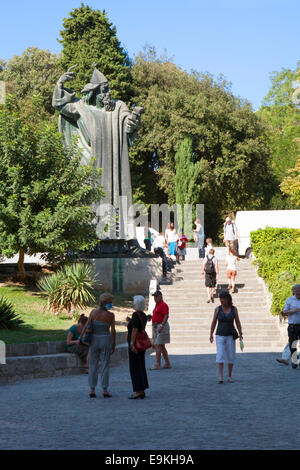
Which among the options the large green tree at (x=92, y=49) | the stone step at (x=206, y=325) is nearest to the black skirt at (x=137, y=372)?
the stone step at (x=206, y=325)

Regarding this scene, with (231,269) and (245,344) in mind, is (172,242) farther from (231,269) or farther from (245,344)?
(245,344)

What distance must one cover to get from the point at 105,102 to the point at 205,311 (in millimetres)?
8406

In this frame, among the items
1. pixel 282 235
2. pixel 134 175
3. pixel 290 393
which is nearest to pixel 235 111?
pixel 134 175

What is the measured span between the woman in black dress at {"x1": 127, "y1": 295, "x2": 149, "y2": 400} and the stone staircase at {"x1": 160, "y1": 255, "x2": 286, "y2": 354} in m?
7.09

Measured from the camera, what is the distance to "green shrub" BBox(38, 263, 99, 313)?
62.7ft

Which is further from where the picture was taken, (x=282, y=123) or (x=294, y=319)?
(x=282, y=123)

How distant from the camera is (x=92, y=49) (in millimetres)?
41812

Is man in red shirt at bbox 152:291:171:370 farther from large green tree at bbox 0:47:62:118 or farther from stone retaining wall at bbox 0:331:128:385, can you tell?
large green tree at bbox 0:47:62:118

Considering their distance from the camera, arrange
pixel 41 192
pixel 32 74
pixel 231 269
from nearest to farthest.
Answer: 1. pixel 41 192
2. pixel 231 269
3. pixel 32 74

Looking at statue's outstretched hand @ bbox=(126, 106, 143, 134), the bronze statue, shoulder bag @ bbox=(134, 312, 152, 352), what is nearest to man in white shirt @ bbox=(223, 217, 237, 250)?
the bronze statue

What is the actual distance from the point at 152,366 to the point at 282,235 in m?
12.0

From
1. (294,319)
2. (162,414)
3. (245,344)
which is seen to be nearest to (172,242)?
(245,344)

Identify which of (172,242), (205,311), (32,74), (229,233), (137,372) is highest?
(32,74)

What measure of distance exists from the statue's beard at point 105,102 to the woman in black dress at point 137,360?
15155mm
